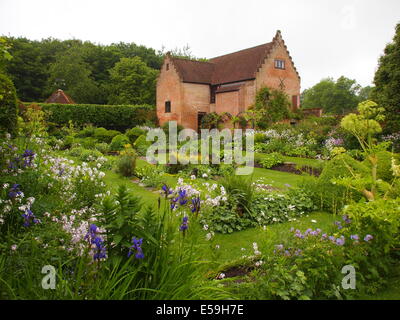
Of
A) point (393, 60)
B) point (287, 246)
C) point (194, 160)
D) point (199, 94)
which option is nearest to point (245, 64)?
point (199, 94)

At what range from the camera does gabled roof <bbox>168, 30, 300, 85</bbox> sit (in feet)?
92.2

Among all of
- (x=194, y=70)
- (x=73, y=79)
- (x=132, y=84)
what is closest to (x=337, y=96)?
(x=132, y=84)

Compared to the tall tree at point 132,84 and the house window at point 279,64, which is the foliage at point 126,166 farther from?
the tall tree at point 132,84

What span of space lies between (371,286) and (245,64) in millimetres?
27634

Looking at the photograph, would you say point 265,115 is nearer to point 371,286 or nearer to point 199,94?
point 199,94

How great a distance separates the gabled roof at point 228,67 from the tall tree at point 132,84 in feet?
37.5

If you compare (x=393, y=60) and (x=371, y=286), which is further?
(x=393, y=60)

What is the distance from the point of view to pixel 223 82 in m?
30.2

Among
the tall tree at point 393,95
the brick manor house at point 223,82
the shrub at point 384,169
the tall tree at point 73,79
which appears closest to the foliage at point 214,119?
the brick manor house at point 223,82

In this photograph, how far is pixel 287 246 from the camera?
12.3 ft

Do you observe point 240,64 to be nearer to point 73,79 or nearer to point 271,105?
point 271,105

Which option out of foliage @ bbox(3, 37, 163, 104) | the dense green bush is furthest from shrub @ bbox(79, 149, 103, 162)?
foliage @ bbox(3, 37, 163, 104)

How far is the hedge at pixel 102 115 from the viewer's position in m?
28.7

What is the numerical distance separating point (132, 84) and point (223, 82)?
17.2 meters
